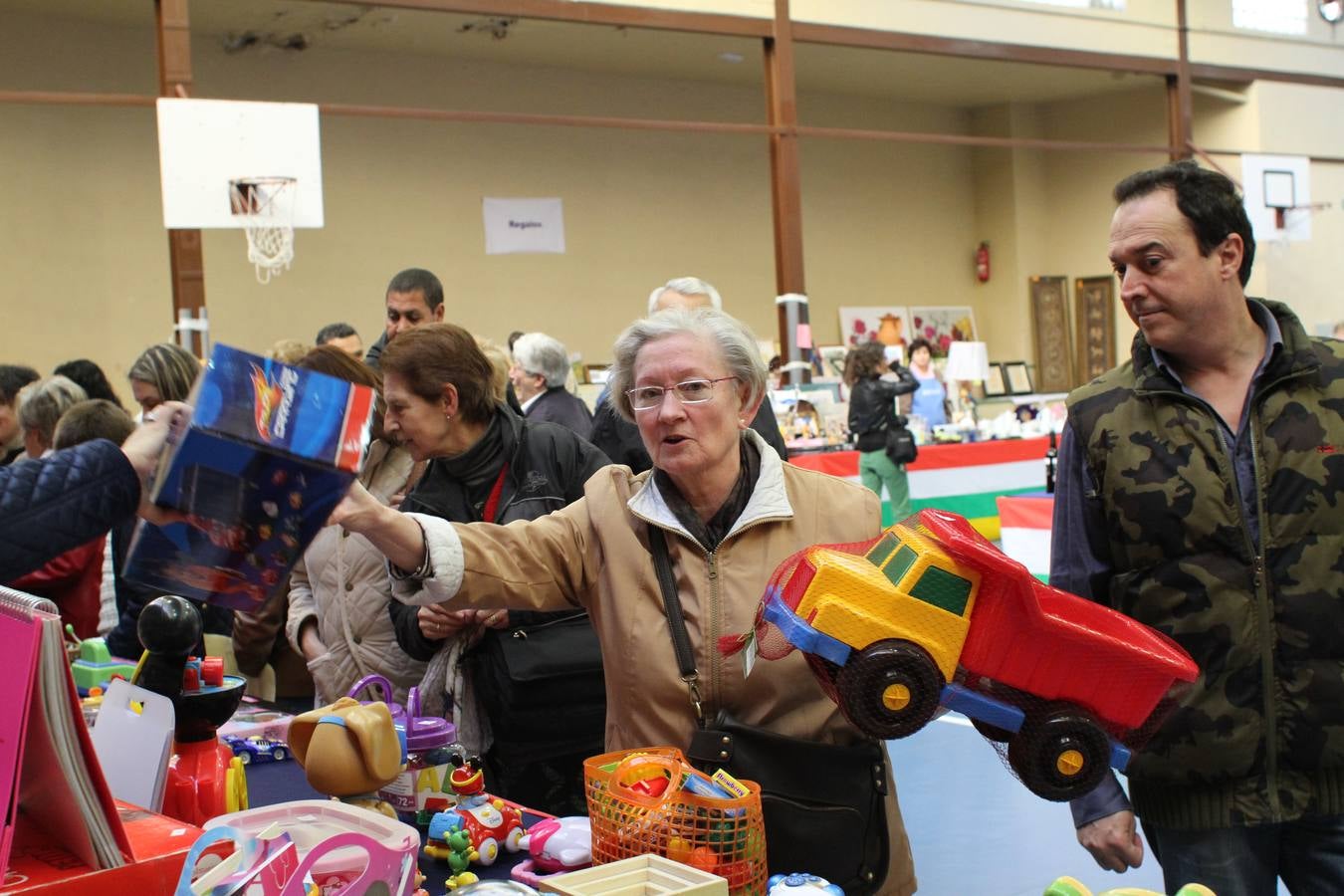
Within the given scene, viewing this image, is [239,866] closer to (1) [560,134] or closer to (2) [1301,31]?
(1) [560,134]

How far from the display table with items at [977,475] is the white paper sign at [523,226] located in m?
5.59

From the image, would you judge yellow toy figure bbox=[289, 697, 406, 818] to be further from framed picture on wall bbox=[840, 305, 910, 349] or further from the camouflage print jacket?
framed picture on wall bbox=[840, 305, 910, 349]

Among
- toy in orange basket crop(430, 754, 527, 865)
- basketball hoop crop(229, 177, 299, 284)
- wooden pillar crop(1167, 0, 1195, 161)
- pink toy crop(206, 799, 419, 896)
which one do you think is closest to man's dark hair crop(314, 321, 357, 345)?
basketball hoop crop(229, 177, 299, 284)

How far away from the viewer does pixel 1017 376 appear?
57.2 ft

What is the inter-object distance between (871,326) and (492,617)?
48.9 ft

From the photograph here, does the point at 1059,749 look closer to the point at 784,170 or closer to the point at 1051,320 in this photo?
the point at 784,170

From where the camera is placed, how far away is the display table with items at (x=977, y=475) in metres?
10.3

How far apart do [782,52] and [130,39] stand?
607cm

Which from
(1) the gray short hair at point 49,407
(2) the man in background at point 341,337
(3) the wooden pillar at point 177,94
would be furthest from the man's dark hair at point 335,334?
(3) the wooden pillar at point 177,94

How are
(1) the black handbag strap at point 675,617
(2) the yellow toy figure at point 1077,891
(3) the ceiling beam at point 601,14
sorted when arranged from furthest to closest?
1. (3) the ceiling beam at point 601,14
2. (1) the black handbag strap at point 675,617
3. (2) the yellow toy figure at point 1077,891

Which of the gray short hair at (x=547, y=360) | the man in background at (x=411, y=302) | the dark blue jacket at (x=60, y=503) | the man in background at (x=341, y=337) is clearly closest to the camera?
the dark blue jacket at (x=60, y=503)

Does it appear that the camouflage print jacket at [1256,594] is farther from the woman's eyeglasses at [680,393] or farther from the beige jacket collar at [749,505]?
the woman's eyeglasses at [680,393]

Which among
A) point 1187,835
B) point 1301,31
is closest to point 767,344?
point 1301,31

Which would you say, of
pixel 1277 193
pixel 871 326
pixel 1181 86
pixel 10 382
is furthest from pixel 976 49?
pixel 10 382
